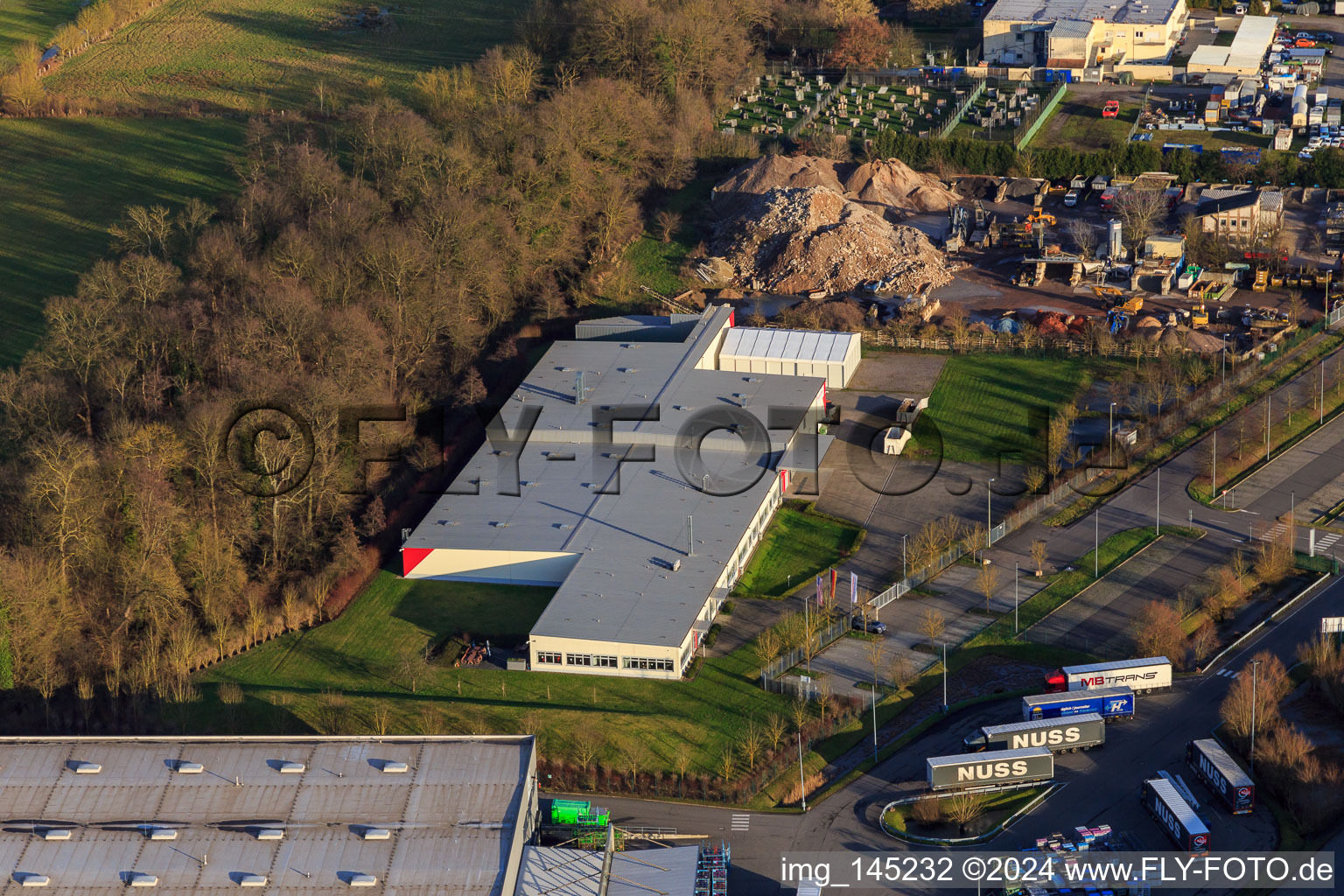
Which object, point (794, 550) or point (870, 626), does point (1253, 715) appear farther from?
point (794, 550)

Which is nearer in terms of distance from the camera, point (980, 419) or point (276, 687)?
point (276, 687)

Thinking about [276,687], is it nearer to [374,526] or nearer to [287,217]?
[374,526]

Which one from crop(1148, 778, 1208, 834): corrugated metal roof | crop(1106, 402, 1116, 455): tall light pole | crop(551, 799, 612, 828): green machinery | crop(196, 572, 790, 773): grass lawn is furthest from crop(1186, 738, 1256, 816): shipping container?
crop(1106, 402, 1116, 455): tall light pole

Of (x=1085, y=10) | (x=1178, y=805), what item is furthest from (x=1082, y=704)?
(x=1085, y=10)

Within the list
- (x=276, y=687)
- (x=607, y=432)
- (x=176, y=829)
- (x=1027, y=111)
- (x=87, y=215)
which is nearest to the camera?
(x=176, y=829)

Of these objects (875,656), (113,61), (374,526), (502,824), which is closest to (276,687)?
(374,526)

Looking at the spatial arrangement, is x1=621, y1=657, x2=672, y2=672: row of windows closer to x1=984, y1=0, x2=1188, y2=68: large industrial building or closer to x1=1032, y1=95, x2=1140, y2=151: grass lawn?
x1=1032, y1=95, x2=1140, y2=151: grass lawn
